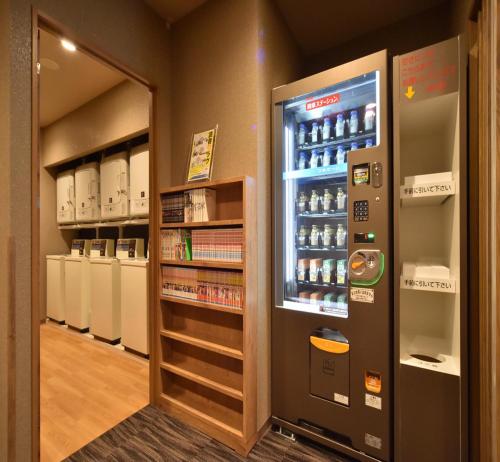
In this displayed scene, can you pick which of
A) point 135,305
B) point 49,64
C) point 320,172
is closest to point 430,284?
point 320,172

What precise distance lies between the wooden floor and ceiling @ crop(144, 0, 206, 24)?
10.0 feet

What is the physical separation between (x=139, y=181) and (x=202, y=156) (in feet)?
4.73

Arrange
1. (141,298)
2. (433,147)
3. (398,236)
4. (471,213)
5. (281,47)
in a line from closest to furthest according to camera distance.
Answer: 1. (471,213)
2. (398,236)
3. (433,147)
4. (281,47)
5. (141,298)

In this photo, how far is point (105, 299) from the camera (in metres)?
3.25

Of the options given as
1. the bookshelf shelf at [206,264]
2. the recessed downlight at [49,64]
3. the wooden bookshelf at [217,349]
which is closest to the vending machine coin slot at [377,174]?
the wooden bookshelf at [217,349]

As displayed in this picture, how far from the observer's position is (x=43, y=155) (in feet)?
14.1

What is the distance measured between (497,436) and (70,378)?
312cm

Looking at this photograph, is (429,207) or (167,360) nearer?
(429,207)

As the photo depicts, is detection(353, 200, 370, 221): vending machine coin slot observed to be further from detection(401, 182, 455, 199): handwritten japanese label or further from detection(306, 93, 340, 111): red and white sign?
detection(306, 93, 340, 111): red and white sign

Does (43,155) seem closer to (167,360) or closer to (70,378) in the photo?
(70,378)

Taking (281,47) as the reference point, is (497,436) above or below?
below

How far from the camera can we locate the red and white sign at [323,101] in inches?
66.0

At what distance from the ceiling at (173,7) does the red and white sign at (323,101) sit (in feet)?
3.81

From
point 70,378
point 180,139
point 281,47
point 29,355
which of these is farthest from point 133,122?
point 70,378
